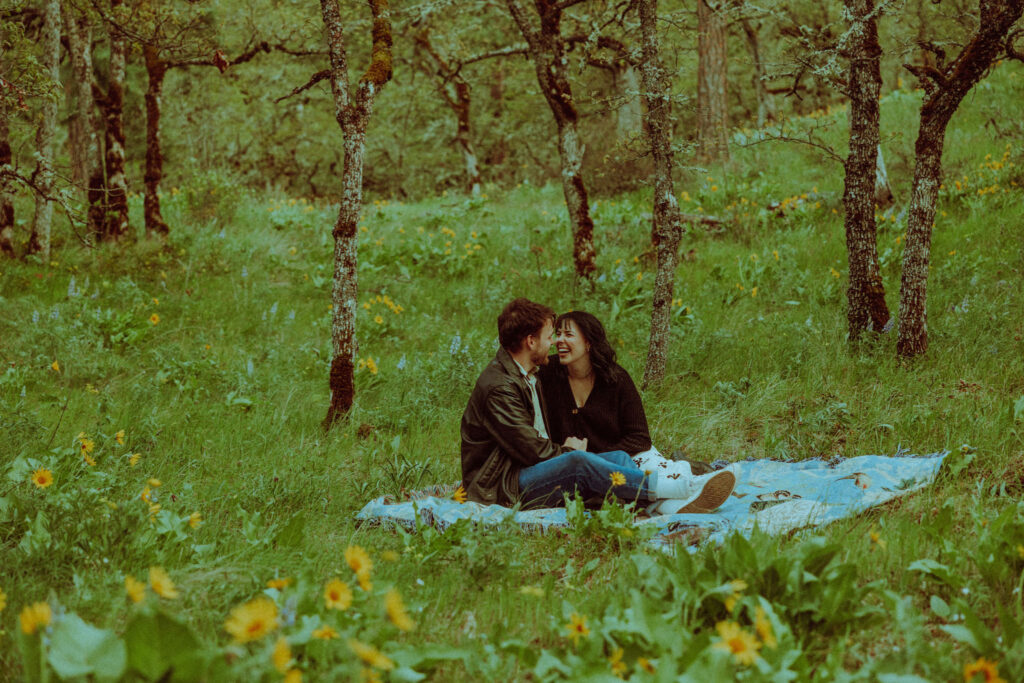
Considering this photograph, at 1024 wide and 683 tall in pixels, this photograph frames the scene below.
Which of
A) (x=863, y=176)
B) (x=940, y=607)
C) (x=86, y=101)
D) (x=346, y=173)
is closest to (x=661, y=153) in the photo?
(x=863, y=176)

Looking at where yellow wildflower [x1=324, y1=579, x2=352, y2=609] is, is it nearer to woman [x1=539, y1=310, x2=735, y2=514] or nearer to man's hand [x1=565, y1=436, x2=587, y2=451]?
man's hand [x1=565, y1=436, x2=587, y2=451]

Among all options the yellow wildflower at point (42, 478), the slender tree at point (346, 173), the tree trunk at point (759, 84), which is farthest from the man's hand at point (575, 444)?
the tree trunk at point (759, 84)

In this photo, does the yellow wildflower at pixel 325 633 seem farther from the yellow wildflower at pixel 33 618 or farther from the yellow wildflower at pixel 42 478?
the yellow wildflower at pixel 42 478

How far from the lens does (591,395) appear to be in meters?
5.38

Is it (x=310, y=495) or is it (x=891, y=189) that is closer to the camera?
(x=310, y=495)

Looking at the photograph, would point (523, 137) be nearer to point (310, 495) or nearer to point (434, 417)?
point (434, 417)

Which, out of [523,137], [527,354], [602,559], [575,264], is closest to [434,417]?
[527,354]

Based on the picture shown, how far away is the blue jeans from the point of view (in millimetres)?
4641

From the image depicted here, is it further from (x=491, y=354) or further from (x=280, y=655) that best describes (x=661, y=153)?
(x=280, y=655)

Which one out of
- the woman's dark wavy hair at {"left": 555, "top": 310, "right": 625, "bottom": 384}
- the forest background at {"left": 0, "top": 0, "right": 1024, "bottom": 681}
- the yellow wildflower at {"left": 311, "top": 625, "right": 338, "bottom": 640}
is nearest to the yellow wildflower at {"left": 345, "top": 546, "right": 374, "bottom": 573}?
the forest background at {"left": 0, "top": 0, "right": 1024, "bottom": 681}

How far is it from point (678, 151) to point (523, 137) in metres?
18.4

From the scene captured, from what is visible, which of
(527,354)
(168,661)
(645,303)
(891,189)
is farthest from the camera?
(891,189)

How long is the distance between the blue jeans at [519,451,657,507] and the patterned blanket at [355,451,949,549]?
160mm

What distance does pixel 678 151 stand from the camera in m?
6.60
